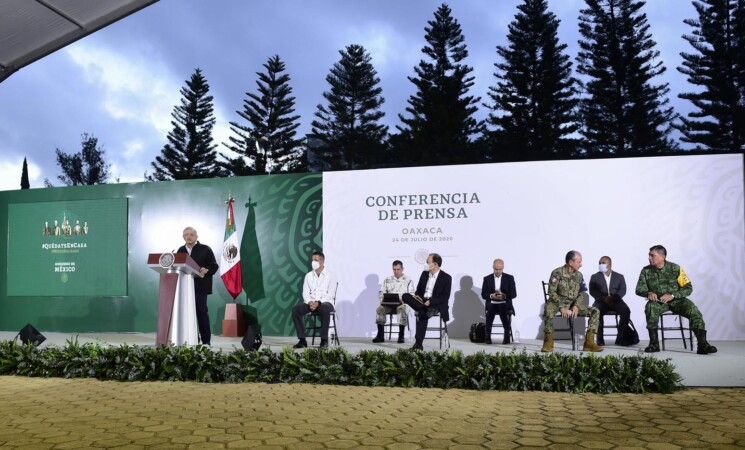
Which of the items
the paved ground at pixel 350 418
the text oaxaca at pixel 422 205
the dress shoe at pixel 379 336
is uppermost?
the text oaxaca at pixel 422 205

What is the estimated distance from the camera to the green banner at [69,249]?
28.9 feet

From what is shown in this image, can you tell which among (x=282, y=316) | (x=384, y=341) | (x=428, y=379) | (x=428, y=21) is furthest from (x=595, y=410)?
(x=428, y=21)

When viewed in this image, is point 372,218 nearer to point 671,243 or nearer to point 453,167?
point 453,167

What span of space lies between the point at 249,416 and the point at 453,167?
458 cm

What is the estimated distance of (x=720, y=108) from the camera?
18.6 metres

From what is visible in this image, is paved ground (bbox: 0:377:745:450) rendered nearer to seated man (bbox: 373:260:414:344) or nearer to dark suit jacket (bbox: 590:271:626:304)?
dark suit jacket (bbox: 590:271:626:304)

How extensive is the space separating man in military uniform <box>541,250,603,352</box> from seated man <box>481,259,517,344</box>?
2.53ft

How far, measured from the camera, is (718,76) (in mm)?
18828

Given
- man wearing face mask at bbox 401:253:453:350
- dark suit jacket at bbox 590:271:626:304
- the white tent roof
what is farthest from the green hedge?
the white tent roof

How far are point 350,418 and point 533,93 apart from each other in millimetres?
19294

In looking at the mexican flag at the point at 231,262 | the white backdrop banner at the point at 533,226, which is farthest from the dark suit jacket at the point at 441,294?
the mexican flag at the point at 231,262

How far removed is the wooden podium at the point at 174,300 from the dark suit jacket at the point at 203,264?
1.92ft

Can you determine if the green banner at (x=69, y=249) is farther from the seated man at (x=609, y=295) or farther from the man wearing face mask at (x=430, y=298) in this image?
the seated man at (x=609, y=295)

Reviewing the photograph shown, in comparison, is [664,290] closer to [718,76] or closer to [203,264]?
[203,264]
